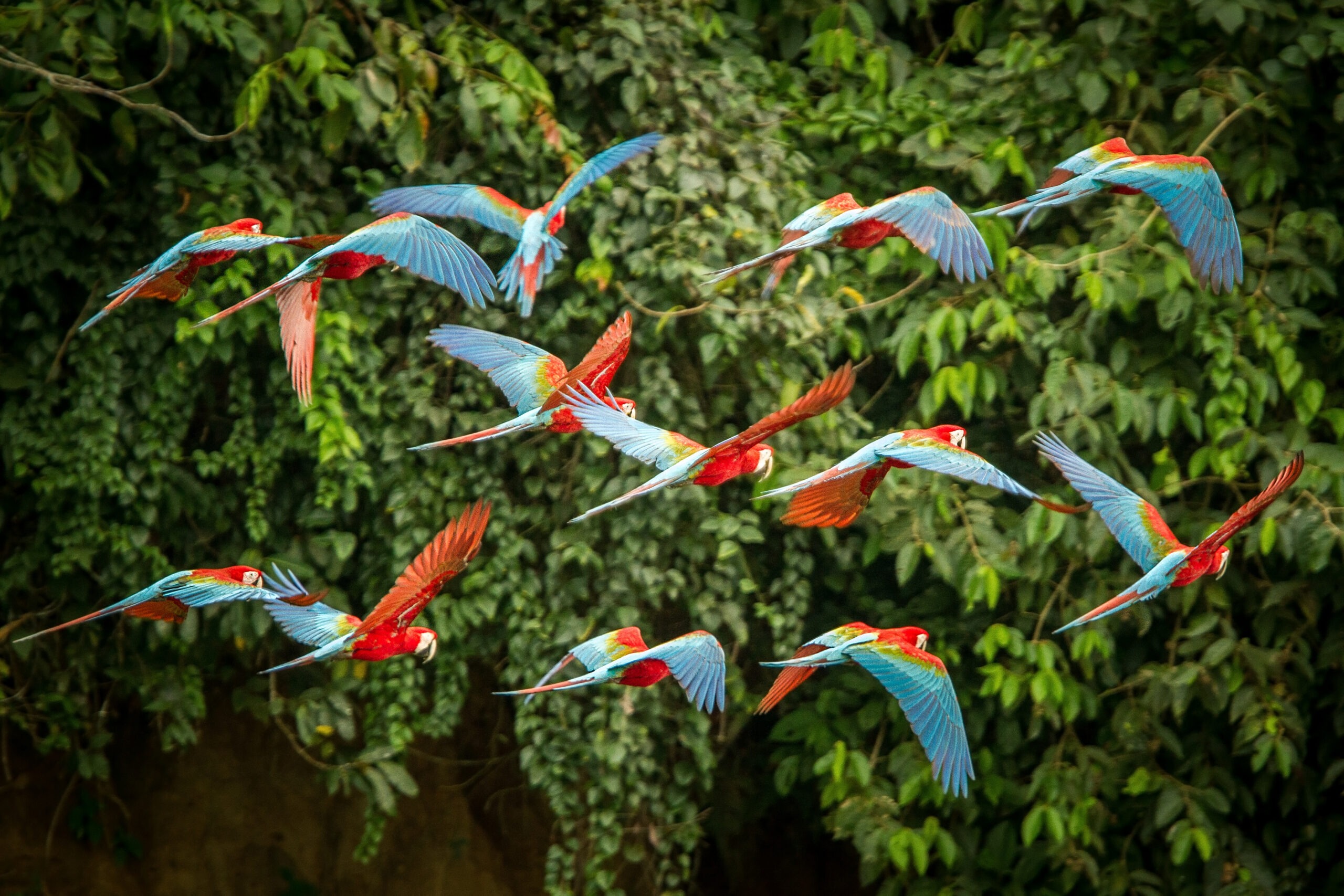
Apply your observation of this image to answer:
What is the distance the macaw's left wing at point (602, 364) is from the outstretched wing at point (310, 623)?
0.51 meters

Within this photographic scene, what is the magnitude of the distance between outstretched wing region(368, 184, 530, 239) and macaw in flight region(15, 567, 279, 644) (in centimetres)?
69

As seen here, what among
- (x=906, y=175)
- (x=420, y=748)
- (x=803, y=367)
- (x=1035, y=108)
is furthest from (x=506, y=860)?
(x=1035, y=108)

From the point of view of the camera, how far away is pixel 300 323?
7.26 feet

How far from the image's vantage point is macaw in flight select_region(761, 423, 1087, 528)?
1.88 meters

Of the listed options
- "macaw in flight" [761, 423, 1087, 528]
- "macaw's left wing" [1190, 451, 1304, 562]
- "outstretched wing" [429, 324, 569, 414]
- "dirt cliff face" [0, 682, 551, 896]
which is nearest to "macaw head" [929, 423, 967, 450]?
A: "macaw in flight" [761, 423, 1087, 528]

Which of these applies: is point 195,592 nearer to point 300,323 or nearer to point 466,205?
point 300,323

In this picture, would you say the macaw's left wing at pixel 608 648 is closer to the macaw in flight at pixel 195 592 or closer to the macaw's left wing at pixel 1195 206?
the macaw in flight at pixel 195 592

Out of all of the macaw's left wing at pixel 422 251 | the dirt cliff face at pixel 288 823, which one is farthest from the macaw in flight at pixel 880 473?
the dirt cliff face at pixel 288 823

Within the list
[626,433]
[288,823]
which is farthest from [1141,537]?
[288,823]

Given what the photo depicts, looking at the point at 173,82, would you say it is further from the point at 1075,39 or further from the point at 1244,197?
the point at 1244,197

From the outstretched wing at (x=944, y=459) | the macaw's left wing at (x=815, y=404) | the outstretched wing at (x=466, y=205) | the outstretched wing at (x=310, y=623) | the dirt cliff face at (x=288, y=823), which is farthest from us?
the dirt cliff face at (x=288, y=823)

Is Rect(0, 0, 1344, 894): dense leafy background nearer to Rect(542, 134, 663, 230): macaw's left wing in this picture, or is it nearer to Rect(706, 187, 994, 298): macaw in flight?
Rect(542, 134, 663, 230): macaw's left wing

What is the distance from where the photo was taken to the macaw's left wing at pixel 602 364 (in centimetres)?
199

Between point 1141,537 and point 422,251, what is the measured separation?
1.18m
